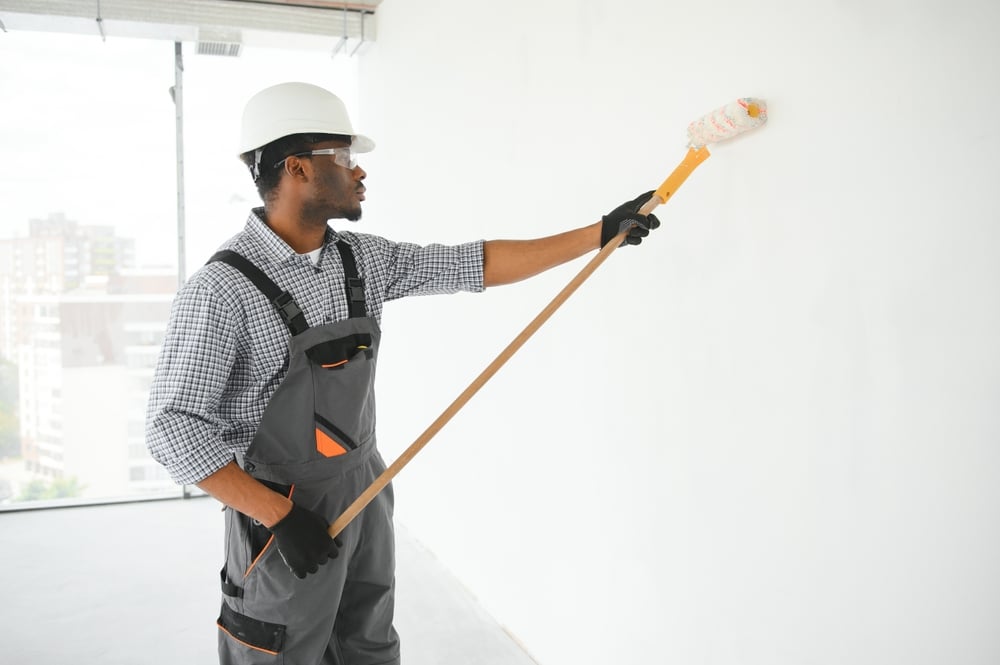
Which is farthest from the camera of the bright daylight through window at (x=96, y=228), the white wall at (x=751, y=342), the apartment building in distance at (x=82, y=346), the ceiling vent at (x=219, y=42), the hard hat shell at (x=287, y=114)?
the apartment building in distance at (x=82, y=346)

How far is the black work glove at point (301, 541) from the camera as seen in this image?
1.58 m

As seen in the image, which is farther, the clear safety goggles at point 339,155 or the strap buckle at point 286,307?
the clear safety goggles at point 339,155

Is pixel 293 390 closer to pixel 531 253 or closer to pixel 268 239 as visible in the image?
pixel 268 239

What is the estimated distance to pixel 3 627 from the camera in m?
3.04

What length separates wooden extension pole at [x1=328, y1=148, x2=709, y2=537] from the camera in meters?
1.65

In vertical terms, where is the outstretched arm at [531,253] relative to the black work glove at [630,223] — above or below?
below

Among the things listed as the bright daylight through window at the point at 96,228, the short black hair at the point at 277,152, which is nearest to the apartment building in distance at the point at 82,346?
the bright daylight through window at the point at 96,228

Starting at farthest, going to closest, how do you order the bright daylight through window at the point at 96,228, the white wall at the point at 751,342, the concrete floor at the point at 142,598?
the bright daylight through window at the point at 96,228
the concrete floor at the point at 142,598
the white wall at the point at 751,342

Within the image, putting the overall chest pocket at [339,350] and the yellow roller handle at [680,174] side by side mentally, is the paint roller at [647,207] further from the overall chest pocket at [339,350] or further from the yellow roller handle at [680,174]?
the overall chest pocket at [339,350]

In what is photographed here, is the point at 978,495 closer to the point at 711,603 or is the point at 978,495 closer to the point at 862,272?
the point at 862,272

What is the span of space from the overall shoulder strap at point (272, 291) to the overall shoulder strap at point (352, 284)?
154 mm

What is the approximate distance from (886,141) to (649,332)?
793 millimetres

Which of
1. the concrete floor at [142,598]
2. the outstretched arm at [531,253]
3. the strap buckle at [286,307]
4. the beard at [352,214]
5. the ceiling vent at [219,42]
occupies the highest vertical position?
the ceiling vent at [219,42]

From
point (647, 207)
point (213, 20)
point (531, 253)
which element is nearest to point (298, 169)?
→ point (531, 253)
